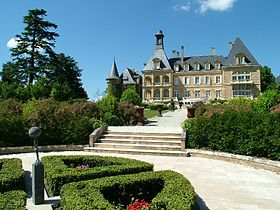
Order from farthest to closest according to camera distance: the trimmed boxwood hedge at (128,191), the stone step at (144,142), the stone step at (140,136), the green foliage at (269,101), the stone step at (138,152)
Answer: the green foliage at (269,101) < the stone step at (140,136) < the stone step at (144,142) < the stone step at (138,152) < the trimmed boxwood hedge at (128,191)

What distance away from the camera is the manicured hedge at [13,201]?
13.2 feet

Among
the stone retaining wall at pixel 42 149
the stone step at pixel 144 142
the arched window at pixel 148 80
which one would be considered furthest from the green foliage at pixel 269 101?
the arched window at pixel 148 80

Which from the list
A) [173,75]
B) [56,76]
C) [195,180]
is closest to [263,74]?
[173,75]

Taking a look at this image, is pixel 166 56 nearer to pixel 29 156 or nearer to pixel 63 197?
pixel 29 156

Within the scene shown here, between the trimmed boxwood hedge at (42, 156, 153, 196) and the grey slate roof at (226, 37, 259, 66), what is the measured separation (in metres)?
51.8

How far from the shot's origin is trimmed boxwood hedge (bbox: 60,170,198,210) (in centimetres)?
392

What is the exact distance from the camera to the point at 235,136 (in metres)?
9.88

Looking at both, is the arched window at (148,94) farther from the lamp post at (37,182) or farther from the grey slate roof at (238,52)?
the lamp post at (37,182)

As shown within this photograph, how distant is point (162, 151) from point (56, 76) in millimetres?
34499

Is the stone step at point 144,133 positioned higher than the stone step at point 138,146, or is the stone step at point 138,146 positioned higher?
the stone step at point 144,133

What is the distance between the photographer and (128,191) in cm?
514

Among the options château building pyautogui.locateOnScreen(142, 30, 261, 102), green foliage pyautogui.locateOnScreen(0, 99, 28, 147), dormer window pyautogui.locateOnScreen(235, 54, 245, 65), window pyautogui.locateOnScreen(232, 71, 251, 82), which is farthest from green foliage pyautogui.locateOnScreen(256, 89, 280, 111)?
dormer window pyautogui.locateOnScreen(235, 54, 245, 65)

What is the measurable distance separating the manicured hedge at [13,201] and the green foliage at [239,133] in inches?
308

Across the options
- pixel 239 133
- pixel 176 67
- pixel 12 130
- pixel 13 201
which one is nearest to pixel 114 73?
pixel 176 67
